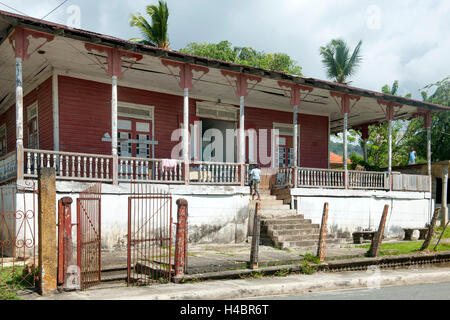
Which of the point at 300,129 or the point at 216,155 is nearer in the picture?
the point at 216,155

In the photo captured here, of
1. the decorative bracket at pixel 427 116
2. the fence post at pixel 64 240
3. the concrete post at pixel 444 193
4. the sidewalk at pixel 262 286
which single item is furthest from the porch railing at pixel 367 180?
the fence post at pixel 64 240

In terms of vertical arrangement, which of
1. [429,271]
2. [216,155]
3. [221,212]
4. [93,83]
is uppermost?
[93,83]

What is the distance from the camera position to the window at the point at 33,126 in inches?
634

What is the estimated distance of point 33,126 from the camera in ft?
54.1

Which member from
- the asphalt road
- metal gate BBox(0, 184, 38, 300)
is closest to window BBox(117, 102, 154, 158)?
metal gate BBox(0, 184, 38, 300)

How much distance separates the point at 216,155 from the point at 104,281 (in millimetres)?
10168

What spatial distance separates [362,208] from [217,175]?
254 inches

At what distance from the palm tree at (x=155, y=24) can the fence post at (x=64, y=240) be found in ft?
76.6

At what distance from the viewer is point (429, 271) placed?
439 inches

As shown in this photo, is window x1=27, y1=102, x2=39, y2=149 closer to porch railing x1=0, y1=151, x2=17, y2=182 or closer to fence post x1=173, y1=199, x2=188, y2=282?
porch railing x1=0, y1=151, x2=17, y2=182

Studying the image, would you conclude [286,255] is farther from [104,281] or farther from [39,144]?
[39,144]

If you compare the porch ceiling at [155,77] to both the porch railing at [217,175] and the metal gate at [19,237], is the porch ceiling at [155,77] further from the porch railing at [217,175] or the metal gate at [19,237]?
the metal gate at [19,237]
